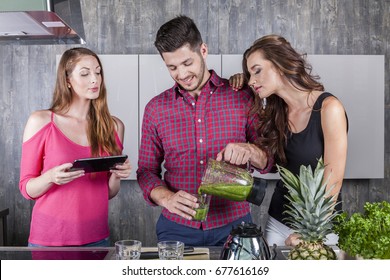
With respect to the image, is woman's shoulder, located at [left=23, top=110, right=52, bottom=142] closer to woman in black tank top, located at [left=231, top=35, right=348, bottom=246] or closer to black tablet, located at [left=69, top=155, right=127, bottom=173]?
black tablet, located at [left=69, top=155, right=127, bottom=173]

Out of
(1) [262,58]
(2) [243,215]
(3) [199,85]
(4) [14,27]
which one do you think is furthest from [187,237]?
(4) [14,27]

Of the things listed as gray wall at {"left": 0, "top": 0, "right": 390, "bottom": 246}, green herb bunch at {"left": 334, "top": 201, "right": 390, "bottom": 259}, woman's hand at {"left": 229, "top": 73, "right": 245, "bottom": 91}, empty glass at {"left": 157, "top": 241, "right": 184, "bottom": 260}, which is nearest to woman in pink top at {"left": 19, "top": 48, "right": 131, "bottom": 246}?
woman's hand at {"left": 229, "top": 73, "right": 245, "bottom": 91}

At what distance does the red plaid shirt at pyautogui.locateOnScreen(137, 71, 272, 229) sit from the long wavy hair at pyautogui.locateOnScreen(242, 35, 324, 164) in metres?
0.06

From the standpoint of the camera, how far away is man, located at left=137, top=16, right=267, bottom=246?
2.13 m

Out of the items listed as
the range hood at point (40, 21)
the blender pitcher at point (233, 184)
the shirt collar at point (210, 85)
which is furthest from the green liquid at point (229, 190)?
the range hood at point (40, 21)

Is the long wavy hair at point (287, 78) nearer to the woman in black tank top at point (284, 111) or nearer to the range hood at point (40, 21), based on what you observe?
the woman in black tank top at point (284, 111)

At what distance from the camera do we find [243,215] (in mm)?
2203

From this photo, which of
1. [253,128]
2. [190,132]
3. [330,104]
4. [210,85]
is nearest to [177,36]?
[210,85]

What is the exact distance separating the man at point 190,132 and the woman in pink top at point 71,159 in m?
0.18

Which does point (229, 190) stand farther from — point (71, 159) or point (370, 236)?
point (71, 159)

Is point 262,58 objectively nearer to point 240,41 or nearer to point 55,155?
point 55,155

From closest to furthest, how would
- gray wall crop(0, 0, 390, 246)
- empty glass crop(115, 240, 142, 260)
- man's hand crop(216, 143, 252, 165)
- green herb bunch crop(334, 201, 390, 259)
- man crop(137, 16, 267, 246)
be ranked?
green herb bunch crop(334, 201, 390, 259) < empty glass crop(115, 240, 142, 260) < man's hand crop(216, 143, 252, 165) < man crop(137, 16, 267, 246) < gray wall crop(0, 0, 390, 246)

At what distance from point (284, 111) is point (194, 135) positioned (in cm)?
42

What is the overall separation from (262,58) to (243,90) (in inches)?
7.5
